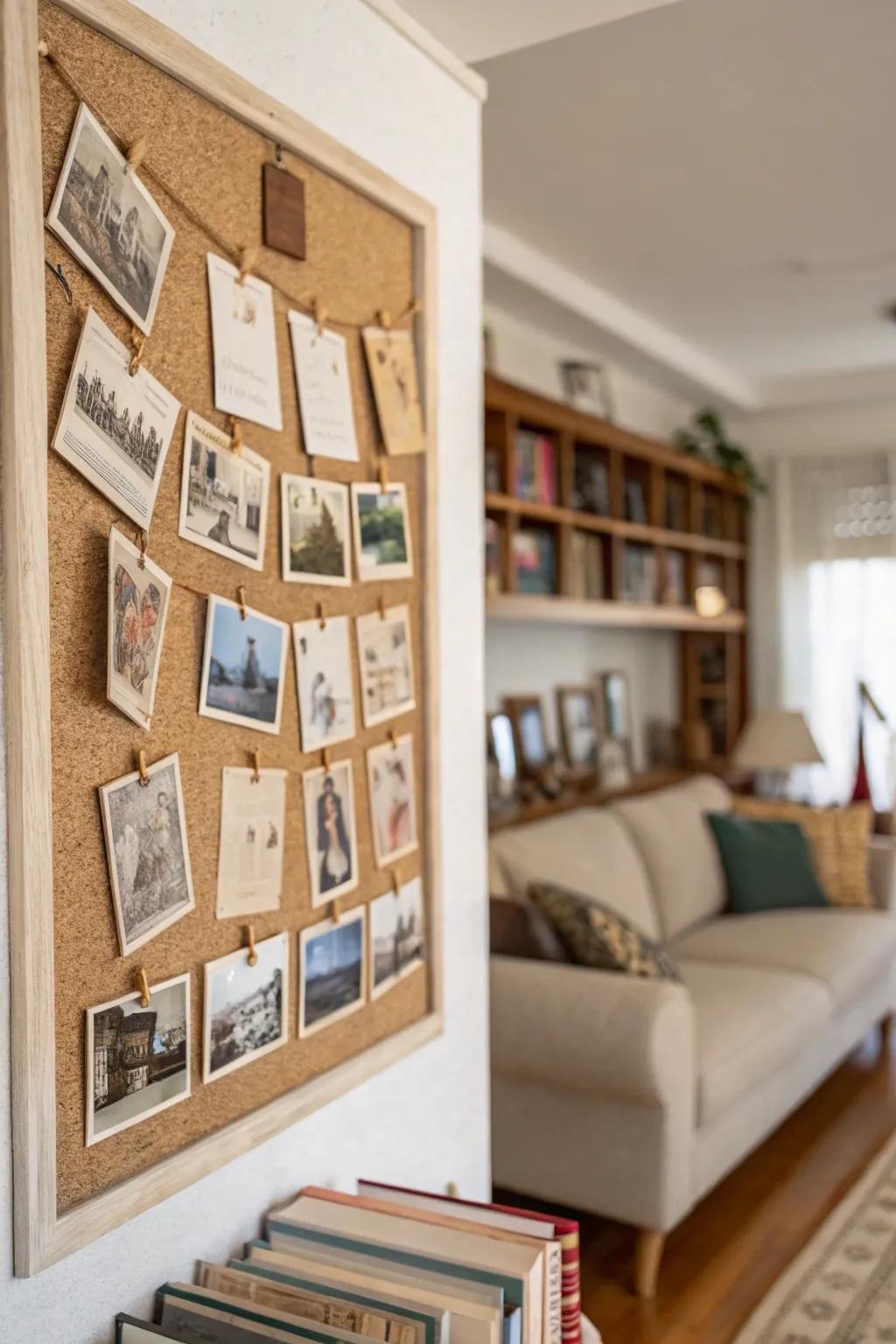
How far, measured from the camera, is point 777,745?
485 centimetres

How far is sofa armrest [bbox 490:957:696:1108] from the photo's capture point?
252 centimetres

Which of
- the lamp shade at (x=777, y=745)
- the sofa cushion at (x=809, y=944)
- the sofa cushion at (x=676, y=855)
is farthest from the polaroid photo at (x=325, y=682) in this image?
the lamp shade at (x=777, y=745)

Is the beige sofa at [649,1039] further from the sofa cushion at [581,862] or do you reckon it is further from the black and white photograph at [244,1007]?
the black and white photograph at [244,1007]

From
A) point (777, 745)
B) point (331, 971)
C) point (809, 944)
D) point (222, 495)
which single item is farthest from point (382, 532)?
point (777, 745)

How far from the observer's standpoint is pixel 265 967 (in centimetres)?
148

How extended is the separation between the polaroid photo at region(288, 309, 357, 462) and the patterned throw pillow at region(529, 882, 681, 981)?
1.56 meters

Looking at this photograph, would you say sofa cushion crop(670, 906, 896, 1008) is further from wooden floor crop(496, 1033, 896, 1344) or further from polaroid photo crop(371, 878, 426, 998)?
polaroid photo crop(371, 878, 426, 998)

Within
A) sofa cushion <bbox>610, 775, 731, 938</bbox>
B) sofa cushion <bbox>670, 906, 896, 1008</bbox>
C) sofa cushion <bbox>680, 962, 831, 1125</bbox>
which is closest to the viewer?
sofa cushion <bbox>680, 962, 831, 1125</bbox>

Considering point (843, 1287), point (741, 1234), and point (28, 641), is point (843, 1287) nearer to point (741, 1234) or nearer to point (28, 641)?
point (741, 1234)

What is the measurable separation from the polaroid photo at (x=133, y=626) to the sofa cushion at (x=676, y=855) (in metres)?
2.94

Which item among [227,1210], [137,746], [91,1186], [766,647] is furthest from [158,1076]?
[766,647]

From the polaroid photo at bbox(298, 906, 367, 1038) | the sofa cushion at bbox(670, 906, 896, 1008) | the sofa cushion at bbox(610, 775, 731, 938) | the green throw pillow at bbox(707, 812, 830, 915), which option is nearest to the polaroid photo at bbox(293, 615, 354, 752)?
the polaroid photo at bbox(298, 906, 367, 1038)

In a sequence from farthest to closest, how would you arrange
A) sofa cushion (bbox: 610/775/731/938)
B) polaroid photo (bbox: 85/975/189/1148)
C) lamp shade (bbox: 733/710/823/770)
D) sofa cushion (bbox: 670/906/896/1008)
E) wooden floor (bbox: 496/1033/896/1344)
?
lamp shade (bbox: 733/710/823/770) < sofa cushion (bbox: 610/775/731/938) < sofa cushion (bbox: 670/906/896/1008) < wooden floor (bbox: 496/1033/896/1344) < polaroid photo (bbox: 85/975/189/1148)

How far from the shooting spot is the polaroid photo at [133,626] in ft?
3.98
